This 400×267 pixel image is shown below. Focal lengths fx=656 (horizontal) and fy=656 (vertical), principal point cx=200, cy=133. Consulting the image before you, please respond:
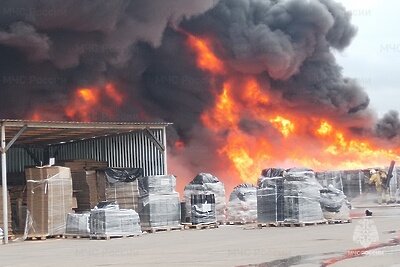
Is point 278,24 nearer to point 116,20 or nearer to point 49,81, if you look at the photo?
point 116,20

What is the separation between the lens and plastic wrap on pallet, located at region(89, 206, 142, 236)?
61.1 ft

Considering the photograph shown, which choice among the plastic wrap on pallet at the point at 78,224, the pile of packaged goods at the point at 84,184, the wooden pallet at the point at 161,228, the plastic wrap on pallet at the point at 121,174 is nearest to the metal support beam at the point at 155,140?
the plastic wrap on pallet at the point at 121,174

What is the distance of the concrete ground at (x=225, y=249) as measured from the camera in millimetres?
11625

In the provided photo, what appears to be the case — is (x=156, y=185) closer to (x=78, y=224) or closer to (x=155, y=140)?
(x=155, y=140)

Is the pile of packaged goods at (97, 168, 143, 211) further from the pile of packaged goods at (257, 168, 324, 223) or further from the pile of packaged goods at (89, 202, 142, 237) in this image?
the pile of packaged goods at (257, 168, 324, 223)

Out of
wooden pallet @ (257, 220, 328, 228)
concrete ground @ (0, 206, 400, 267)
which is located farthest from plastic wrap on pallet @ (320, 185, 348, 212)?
concrete ground @ (0, 206, 400, 267)

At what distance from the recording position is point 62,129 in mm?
21750

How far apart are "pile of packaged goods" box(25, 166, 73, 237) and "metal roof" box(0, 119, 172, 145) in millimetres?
1390

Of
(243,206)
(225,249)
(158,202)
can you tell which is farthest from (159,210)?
(225,249)

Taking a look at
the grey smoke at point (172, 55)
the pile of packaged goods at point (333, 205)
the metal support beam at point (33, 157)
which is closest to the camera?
the pile of packaged goods at point (333, 205)

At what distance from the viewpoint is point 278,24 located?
32.9 meters

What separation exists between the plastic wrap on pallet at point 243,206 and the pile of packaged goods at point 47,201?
5790mm

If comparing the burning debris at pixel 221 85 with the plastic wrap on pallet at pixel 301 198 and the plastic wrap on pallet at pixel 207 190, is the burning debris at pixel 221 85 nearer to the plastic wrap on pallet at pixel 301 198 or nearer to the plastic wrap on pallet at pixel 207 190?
the plastic wrap on pallet at pixel 207 190

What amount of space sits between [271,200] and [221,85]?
12.8 meters
